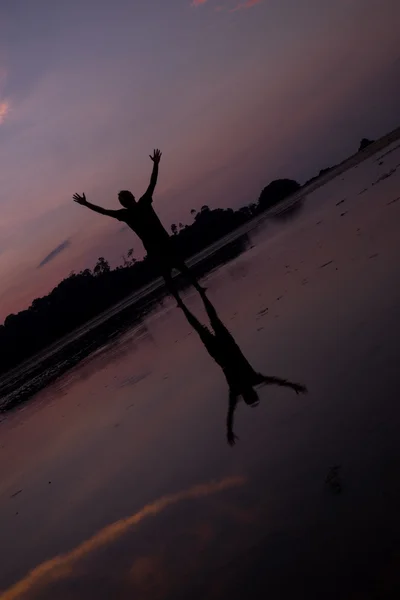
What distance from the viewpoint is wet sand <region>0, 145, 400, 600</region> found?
204 centimetres

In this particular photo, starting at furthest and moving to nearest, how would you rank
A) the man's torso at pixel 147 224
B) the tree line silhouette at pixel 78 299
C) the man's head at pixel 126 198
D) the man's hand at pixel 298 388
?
the tree line silhouette at pixel 78 299
the man's torso at pixel 147 224
the man's head at pixel 126 198
the man's hand at pixel 298 388

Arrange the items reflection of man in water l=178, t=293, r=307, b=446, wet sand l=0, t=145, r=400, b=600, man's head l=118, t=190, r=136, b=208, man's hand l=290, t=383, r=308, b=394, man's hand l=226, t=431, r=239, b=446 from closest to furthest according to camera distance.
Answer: wet sand l=0, t=145, r=400, b=600 < man's hand l=226, t=431, r=239, b=446 < man's hand l=290, t=383, r=308, b=394 < reflection of man in water l=178, t=293, r=307, b=446 < man's head l=118, t=190, r=136, b=208

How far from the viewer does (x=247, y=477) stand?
9.37ft

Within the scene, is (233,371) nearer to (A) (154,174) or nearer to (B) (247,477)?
(B) (247,477)

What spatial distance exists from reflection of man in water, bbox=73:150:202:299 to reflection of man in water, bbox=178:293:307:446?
2.01 meters

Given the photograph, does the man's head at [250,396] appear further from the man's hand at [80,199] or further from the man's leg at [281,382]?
the man's hand at [80,199]

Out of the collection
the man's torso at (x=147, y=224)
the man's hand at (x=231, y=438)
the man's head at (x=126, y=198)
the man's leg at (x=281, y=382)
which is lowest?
the man's hand at (x=231, y=438)

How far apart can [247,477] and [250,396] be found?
4.29ft

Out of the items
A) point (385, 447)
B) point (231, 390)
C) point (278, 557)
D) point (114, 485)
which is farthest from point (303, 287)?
point (278, 557)

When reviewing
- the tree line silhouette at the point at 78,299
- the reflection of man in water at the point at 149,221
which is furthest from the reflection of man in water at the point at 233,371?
the tree line silhouette at the point at 78,299

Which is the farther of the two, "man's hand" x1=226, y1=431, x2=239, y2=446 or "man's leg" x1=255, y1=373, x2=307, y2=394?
"man's leg" x1=255, y1=373, x2=307, y2=394

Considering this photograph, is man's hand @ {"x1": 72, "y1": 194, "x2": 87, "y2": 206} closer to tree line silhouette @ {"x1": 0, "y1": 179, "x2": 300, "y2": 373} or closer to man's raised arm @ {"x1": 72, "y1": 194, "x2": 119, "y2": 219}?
man's raised arm @ {"x1": 72, "y1": 194, "x2": 119, "y2": 219}

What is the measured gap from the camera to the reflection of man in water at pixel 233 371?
394cm

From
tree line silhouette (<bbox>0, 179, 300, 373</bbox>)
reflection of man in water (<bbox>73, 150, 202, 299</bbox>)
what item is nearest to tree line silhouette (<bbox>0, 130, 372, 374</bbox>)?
tree line silhouette (<bbox>0, 179, 300, 373</bbox>)
